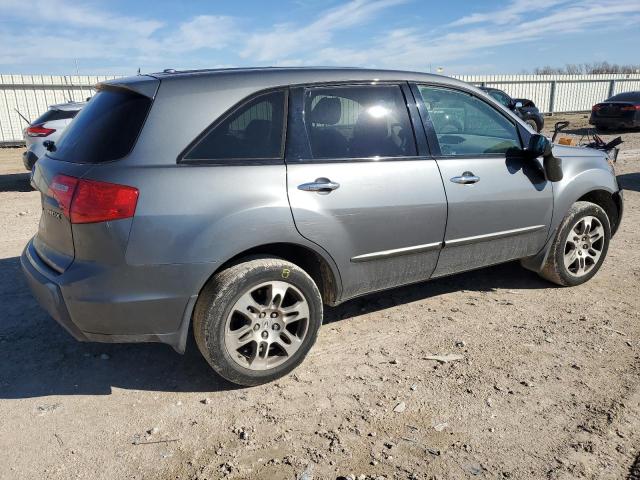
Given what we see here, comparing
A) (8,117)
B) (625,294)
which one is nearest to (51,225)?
(625,294)

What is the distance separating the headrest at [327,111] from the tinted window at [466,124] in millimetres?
734

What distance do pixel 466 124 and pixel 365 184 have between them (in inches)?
52.8

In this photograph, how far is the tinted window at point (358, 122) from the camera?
10.8 feet

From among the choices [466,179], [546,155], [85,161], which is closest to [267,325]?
[85,161]

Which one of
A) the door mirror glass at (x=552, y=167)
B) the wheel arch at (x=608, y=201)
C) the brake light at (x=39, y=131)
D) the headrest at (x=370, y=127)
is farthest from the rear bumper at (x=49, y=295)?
the brake light at (x=39, y=131)

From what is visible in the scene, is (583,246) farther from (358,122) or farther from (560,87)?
(560,87)

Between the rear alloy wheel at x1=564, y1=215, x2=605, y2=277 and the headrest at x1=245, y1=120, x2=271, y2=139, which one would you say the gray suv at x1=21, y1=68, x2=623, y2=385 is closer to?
the headrest at x1=245, y1=120, x2=271, y2=139

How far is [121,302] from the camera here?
279cm

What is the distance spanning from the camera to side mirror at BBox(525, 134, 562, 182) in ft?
13.2

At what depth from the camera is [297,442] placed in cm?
271

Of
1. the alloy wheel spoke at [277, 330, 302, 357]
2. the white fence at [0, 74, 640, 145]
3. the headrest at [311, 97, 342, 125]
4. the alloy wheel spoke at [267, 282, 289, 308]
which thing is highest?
the white fence at [0, 74, 640, 145]

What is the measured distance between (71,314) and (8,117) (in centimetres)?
1704

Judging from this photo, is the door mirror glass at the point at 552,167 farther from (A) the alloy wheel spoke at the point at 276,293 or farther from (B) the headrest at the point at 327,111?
(A) the alloy wheel spoke at the point at 276,293

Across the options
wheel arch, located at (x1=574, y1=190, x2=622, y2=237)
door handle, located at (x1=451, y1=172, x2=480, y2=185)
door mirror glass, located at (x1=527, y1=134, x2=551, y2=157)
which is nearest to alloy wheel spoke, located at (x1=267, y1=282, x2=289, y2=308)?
door handle, located at (x1=451, y1=172, x2=480, y2=185)
